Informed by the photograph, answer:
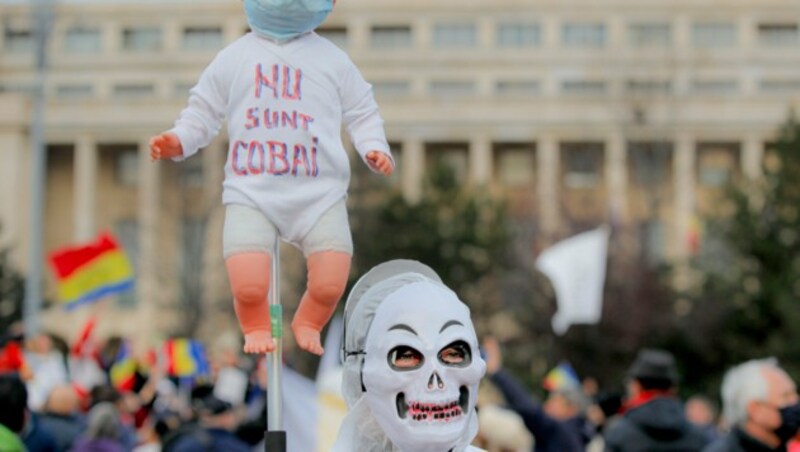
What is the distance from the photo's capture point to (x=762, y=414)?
630 cm

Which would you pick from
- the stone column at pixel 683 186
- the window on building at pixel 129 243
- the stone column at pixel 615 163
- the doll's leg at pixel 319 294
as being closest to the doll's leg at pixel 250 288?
the doll's leg at pixel 319 294

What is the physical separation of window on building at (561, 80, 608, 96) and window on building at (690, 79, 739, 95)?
5.11 meters

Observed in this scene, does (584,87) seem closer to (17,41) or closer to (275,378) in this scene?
(17,41)

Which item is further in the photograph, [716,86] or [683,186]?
[716,86]

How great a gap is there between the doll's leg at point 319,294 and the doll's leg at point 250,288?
0.12m

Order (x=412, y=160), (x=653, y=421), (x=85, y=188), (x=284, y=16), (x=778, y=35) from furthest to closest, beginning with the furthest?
1. (x=778, y=35)
2. (x=85, y=188)
3. (x=412, y=160)
4. (x=653, y=421)
5. (x=284, y=16)

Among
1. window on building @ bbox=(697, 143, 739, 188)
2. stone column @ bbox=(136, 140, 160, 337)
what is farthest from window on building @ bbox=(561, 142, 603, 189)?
stone column @ bbox=(136, 140, 160, 337)

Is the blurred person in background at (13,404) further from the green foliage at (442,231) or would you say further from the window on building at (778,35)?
the window on building at (778,35)

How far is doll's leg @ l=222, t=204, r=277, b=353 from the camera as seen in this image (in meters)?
3.86

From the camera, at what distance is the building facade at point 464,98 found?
62.2 meters

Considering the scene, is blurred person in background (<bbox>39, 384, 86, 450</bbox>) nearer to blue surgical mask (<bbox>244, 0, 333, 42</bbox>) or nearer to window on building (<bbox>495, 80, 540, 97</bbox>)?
blue surgical mask (<bbox>244, 0, 333, 42</bbox>)

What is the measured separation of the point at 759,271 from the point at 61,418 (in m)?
32.4

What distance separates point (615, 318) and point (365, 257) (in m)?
6.80

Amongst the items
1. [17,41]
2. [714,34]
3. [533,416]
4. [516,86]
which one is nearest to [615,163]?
[516,86]
